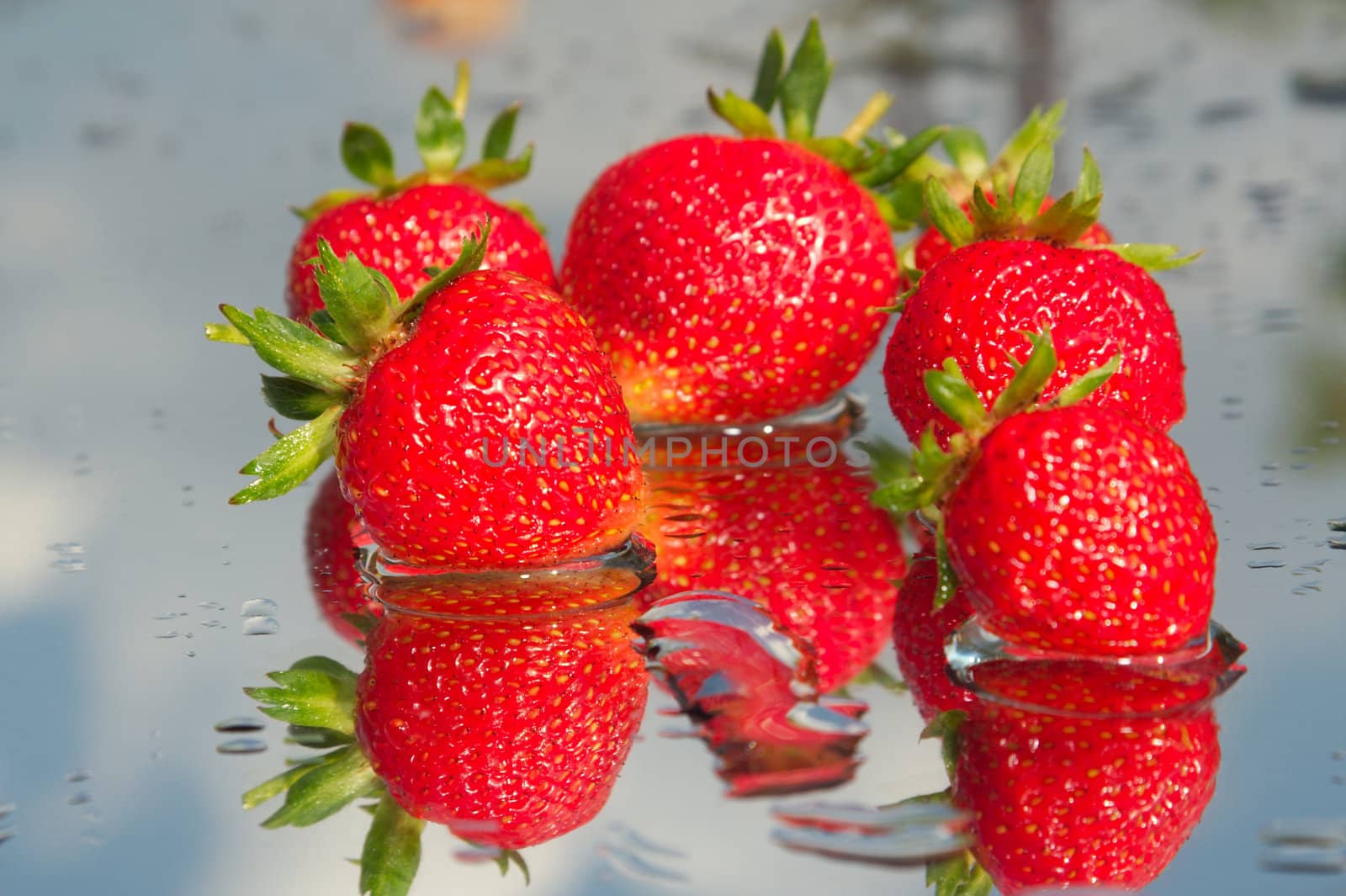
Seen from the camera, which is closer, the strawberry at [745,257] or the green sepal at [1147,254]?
the green sepal at [1147,254]

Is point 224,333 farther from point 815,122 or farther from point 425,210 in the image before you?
point 815,122

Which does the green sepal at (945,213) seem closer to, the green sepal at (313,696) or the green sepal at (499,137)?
the green sepal at (499,137)

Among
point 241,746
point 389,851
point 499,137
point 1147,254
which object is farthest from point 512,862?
point 499,137

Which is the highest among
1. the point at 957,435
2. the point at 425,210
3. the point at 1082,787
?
the point at 425,210

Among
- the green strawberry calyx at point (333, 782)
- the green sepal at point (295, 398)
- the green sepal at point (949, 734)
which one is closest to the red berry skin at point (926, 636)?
the green sepal at point (949, 734)

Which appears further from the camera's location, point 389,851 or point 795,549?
point 795,549

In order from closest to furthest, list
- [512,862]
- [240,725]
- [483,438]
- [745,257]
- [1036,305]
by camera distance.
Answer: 1. [512,862]
2. [240,725]
3. [483,438]
4. [1036,305]
5. [745,257]

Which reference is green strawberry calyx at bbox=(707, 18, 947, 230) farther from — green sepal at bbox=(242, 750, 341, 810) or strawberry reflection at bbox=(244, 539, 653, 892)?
green sepal at bbox=(242, 750, 341, 810)

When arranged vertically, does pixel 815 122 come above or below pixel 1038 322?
above
